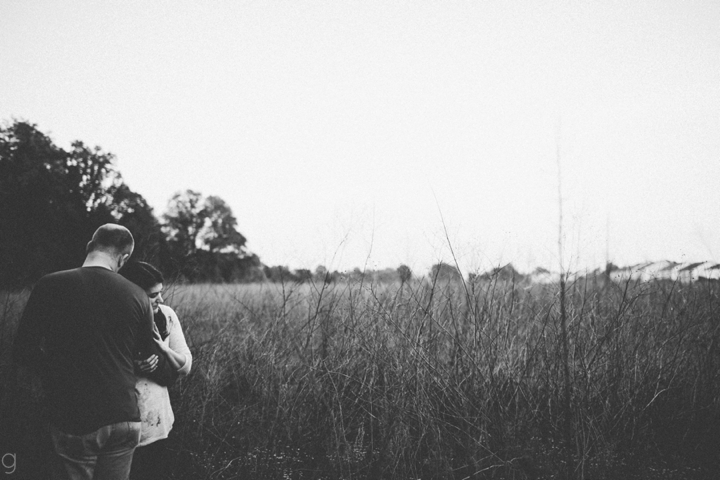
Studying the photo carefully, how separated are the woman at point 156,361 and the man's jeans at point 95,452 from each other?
0.16 metres

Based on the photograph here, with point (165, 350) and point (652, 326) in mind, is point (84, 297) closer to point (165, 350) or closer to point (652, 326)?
point (165, 350)

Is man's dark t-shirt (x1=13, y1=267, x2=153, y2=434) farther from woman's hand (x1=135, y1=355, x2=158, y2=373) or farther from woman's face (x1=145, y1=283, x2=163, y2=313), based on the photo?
woman's face (x1=145, y1=283, x2=163, y2=313)

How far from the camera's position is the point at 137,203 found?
17859 millimetres

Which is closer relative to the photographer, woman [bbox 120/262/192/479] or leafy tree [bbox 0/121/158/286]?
woman [bbox 120/262/192/479]

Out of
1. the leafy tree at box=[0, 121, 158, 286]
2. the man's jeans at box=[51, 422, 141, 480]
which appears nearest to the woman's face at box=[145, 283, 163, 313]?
the man's jeans at box=[51, 422, 141, 480]

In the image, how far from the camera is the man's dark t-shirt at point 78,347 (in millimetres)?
1575

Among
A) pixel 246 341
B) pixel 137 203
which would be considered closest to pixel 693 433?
pixel 246 341

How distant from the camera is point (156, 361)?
188cm

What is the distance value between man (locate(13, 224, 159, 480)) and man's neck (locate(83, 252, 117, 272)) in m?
0.05

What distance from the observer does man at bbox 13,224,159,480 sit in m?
1.58

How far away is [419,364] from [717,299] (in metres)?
4.05

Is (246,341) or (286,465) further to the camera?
(246,341)

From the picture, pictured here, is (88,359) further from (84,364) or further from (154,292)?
(154,292)

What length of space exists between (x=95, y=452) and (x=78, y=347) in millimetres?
521
